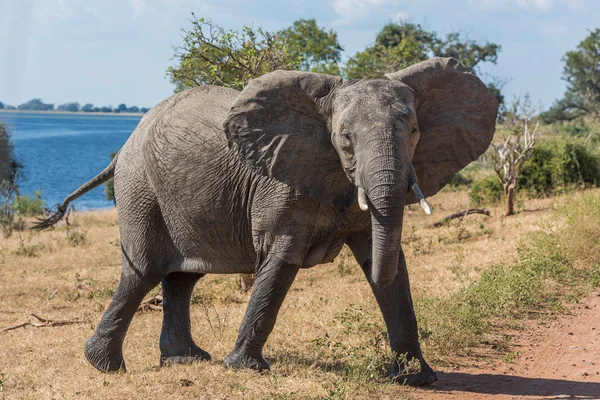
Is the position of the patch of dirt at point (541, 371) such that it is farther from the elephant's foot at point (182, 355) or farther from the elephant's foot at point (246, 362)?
A: the elephant's foot at point (182, 355)

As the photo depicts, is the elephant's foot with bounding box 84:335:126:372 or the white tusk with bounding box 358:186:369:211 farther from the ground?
the white tusk with bounding box 358:186:369:211

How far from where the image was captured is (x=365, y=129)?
5.53 m

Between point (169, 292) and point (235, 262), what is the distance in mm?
1173

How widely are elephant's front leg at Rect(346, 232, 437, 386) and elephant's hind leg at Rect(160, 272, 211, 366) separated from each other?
182cm

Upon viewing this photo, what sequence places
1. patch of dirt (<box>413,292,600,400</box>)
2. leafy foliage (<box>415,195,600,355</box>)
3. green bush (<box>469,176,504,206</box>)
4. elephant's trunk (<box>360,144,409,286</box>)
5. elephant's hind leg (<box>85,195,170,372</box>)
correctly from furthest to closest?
green bush (<box>469,176,504,206</box>), leafy foliage (<box>415,195,600,355</box>), elephant's hind leg (<box>85,195,170,372</box>), patch of dirt (<box>413,292,600,400</box>), elephant's trunk (<box>360,144,409,286</box>)

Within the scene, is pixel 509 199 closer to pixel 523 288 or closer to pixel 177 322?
pixel 523 288

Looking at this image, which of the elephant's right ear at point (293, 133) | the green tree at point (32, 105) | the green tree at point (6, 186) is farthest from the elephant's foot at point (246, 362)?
the green tree at point (6, 186)

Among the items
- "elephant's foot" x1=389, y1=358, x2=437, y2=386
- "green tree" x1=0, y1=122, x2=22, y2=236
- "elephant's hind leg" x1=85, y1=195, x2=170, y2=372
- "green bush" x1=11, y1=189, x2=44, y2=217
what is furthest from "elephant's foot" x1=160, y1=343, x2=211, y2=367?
"green bush" x1=11, y1=189, x2=44, y2=217

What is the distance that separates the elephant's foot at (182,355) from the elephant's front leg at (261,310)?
0.99 metres

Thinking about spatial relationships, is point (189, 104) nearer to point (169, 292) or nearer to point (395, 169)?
point (169, 292)

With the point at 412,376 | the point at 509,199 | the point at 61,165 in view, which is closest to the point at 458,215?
the point at 509,199

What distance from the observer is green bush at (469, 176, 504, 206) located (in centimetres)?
1825

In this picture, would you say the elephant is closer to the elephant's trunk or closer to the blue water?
the elephant's trunk

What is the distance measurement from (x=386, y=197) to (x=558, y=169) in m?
14.2
